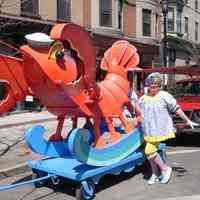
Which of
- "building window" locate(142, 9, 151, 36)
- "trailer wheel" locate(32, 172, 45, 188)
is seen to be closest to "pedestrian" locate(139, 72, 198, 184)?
"trailer wheel" locate(32, 172, 45, 188)

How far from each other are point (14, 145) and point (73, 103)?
4.69 m

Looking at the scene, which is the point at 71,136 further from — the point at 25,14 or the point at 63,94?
the point at 25,14

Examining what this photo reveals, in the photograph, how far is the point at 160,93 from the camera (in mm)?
7723

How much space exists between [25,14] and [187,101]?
12.8 m

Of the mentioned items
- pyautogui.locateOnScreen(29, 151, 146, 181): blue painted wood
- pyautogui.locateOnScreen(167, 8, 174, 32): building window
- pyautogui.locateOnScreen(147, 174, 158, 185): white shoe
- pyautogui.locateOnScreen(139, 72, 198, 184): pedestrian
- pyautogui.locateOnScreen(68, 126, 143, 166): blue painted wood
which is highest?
pyautogui.locateOnScreen(167, 8, 174, 32): building window

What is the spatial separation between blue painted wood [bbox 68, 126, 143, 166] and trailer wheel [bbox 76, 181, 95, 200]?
1.04 ft

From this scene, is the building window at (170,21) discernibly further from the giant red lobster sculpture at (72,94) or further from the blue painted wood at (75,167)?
the blue painted wood at (75,167)

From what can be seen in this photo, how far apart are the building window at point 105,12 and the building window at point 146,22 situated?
184 inches

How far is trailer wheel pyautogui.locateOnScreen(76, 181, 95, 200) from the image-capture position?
6941mm

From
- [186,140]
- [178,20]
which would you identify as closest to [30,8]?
[186,140]

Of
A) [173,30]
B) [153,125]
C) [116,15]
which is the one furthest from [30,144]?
[173,30]

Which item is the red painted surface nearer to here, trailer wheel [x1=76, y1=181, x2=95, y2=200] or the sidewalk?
trailer wheel [x1=76, y1=181, x2=95, y2=200]

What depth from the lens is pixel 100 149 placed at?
7.38m

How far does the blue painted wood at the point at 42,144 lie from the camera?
298 inches
